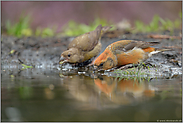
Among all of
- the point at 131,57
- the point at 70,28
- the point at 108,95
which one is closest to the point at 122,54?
the point at 131,57

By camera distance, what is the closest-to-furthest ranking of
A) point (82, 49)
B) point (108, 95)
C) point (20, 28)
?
point (108, 95) → point (82, 49) → point (20, 28)

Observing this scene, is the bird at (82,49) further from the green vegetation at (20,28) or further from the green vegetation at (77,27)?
the green vegetation at (20,28)

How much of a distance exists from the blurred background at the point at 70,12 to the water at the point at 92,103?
5.93m

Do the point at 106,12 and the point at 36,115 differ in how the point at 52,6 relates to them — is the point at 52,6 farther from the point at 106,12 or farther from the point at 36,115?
the point at 36,115

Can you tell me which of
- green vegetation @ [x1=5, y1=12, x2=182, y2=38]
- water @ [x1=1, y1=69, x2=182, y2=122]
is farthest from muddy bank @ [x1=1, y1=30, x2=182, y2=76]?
water @ [x1=1, y1=69, x2=182, y2=122]

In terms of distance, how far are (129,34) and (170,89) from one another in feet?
14.8

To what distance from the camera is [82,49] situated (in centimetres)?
536

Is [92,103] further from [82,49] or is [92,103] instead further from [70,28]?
[70,28]

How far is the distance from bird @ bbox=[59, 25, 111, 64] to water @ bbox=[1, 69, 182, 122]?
217cm

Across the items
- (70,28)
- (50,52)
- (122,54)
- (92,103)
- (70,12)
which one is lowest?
(92,103)

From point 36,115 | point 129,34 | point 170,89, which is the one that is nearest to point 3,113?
point 36,115

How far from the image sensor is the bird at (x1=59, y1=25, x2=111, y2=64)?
17.0 ft

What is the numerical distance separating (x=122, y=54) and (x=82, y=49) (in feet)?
3.65

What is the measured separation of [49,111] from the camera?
1.97 meters
